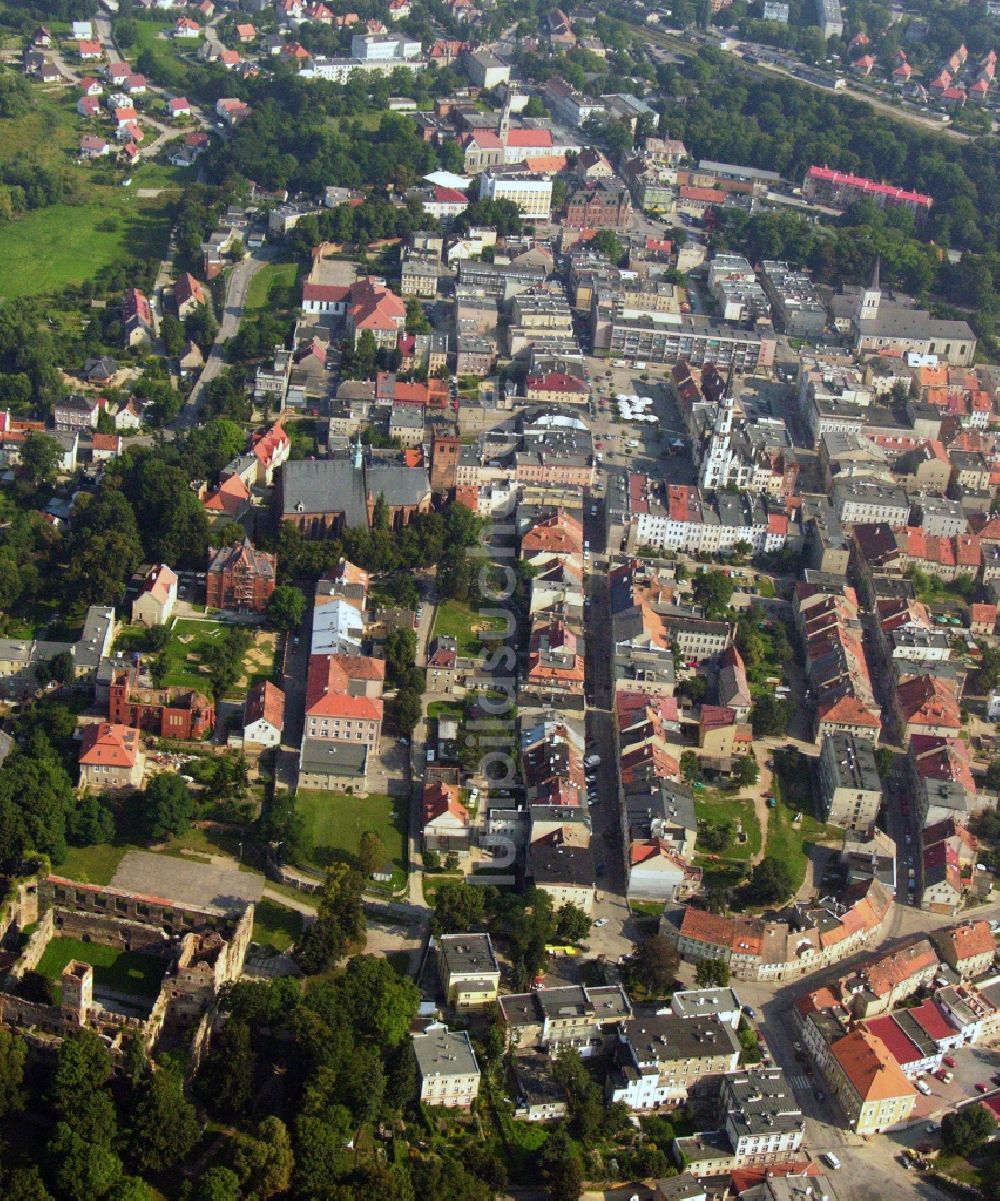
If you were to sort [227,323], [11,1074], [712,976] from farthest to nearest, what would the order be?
[227,323] → [712,976] → [11,1074]

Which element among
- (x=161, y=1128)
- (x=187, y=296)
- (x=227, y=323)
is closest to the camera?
(x=161, y=1128)

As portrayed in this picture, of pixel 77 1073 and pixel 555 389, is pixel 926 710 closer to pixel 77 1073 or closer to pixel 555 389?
pixel 555 389

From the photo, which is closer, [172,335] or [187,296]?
[172,335]

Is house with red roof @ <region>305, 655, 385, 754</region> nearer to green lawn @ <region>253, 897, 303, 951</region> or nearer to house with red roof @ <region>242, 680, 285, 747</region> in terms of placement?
house with red roof @ <region>242, 680, 285, 747</region>

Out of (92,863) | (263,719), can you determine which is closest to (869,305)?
(263,719)

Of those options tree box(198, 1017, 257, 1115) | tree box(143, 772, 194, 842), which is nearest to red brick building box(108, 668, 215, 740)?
tree box(143, 772, 194, 842)

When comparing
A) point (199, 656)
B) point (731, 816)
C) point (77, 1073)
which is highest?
point (77, 1073)

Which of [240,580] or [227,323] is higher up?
[240,580]
